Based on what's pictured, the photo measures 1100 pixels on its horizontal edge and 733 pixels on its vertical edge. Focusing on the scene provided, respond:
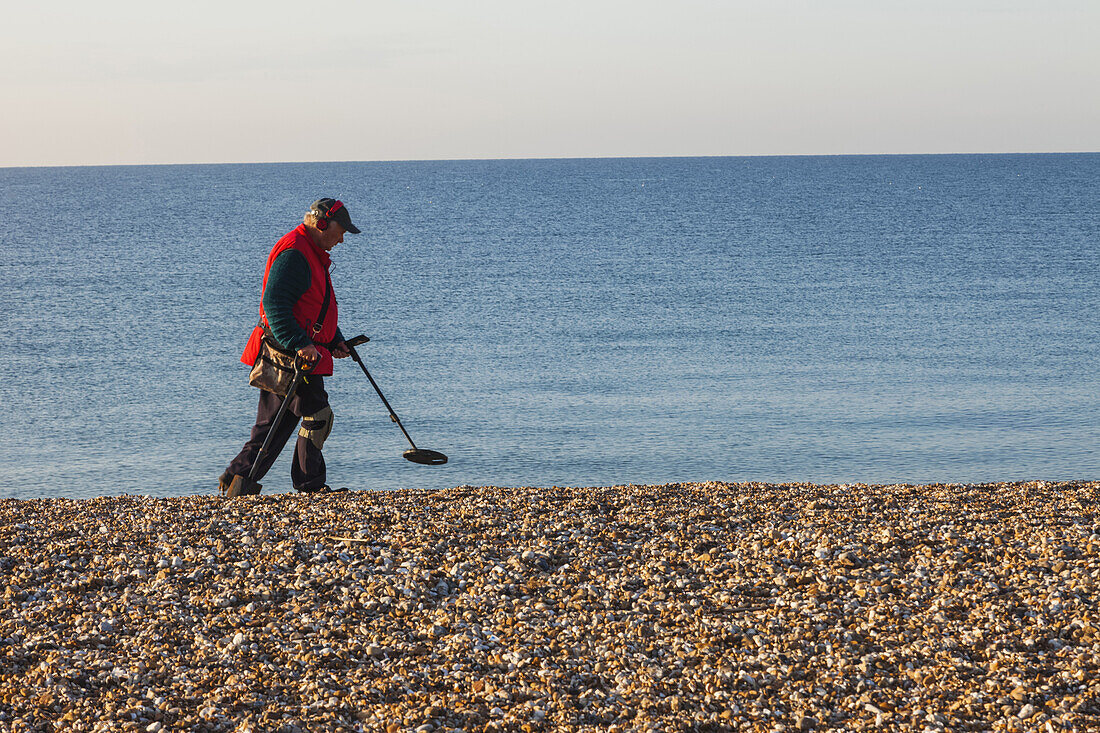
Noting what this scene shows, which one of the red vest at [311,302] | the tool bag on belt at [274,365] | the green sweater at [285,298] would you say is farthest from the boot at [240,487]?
the green sweater at [285,298]

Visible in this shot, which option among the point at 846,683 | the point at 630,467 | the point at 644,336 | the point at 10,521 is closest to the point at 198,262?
the point at 644,336

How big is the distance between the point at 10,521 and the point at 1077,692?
18.4ft

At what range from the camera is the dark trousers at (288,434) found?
706cm

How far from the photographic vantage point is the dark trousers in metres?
7.06

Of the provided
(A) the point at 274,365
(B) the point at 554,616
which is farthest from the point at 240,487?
(B) the point at 554,616

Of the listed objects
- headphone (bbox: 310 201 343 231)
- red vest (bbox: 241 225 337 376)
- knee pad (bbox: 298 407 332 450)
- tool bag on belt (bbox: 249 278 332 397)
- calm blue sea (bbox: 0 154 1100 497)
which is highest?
headphone (bbox: 310 201 343 231)

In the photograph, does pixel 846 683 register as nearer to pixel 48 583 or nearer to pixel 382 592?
pixel 382 592

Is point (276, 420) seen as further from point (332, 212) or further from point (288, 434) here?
point (332, 212)

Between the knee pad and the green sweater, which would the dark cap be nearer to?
the green sweater

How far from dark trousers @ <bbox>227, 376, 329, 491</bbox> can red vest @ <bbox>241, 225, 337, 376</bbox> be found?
160 mm

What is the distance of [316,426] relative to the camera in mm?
7180

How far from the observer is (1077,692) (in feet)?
13.4

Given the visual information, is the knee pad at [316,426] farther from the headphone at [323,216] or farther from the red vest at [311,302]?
the headphone at [323,216]

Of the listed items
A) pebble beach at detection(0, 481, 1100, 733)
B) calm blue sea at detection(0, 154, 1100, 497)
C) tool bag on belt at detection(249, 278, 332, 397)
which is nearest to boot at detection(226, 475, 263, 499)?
pebble beach at detection(0, 481, 1100, 733)
